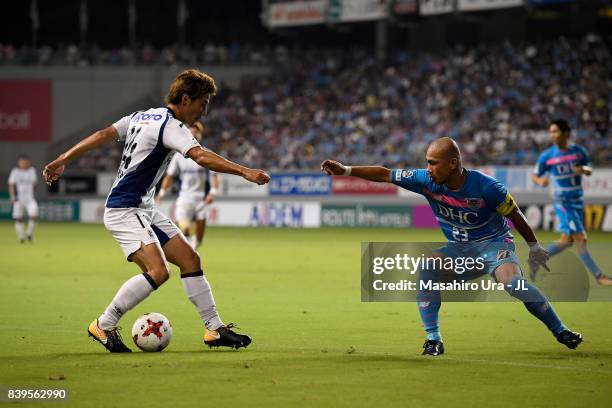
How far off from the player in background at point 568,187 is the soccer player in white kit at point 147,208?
8.29m

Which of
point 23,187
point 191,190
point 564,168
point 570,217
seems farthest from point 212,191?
point 23,187

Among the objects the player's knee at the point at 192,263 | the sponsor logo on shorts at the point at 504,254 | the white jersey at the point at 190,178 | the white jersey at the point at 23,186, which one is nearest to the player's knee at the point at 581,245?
the sponsor logo on shorts at the point at 504,254

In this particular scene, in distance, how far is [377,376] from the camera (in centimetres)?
804

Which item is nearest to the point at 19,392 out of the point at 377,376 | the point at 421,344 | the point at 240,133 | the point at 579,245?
the point at 377,376

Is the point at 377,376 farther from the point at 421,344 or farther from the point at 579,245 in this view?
the point at 579,245

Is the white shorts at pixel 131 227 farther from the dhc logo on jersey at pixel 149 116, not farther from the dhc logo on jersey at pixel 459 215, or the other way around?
the dhc logo on jersey at pixel 459 215

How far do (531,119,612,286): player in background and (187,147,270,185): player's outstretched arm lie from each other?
8.83 m

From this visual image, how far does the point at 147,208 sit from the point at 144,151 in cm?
56

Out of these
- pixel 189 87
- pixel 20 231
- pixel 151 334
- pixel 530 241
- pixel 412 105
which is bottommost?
pixel 20 231

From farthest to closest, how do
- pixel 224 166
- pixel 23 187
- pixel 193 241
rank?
pixel 23 187 < pixel 193 241 < pixel 224 166

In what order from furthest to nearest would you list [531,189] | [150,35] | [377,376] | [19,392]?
[150,35] → [531,189] → [377,376] → [19,392]

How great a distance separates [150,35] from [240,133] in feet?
58.1

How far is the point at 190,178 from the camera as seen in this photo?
72.6ft

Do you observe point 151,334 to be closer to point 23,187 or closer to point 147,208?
point 147,208
